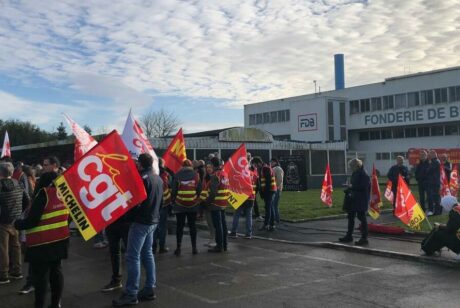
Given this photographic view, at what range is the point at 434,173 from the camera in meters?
15.1

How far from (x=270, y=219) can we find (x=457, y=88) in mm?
44466

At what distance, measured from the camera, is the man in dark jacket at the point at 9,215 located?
738 cm

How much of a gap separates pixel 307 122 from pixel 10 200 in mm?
53237

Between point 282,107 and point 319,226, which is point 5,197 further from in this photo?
point 282,107

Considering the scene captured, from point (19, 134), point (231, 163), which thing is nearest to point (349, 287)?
point (231, 163)

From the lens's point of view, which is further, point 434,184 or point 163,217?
point 434,184

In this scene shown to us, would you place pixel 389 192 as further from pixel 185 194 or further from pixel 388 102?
pixel 388 102

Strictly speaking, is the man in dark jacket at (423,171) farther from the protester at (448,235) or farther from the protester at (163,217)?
the protester at (163,217)

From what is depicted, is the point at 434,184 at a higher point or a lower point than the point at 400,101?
lower

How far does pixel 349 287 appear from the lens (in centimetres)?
708

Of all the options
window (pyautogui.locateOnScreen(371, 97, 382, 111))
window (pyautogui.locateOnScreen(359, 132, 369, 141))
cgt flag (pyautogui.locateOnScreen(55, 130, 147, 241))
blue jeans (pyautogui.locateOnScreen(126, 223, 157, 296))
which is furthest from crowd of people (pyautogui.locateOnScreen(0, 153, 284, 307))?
window (pyautogui.locateOnScreen(359, 132, 369, 141))

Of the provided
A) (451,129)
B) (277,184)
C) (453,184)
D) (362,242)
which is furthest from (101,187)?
(451,129)

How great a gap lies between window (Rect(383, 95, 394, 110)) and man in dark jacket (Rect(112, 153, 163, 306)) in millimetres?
54069

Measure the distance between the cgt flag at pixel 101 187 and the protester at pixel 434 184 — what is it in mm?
11392
